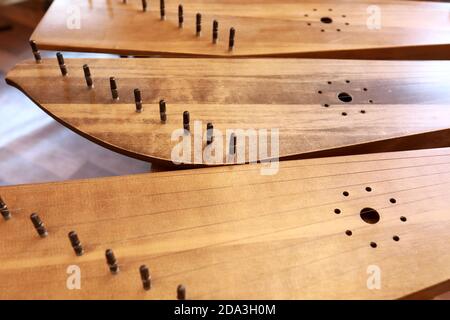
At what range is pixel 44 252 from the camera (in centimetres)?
77

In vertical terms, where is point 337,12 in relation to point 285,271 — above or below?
above

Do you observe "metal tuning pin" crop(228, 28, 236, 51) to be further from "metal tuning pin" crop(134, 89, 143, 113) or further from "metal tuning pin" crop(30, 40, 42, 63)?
"metal tuning pin" crop(30, 40, 42, 63)

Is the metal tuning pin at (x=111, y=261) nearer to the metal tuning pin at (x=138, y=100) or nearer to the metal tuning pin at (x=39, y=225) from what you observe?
the metal tuning pin at (x=39, y=225)

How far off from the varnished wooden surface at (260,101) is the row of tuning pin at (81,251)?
10.2 inches

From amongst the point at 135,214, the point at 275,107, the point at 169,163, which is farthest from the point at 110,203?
the point at 275,107

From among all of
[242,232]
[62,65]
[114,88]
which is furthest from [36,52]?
[242,232]

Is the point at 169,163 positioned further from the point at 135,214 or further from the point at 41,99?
the point at 41,99

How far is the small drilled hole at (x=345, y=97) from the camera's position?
3.63 ft

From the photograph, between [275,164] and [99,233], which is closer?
[99,233]

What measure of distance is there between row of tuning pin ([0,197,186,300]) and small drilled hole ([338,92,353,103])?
0.72 m

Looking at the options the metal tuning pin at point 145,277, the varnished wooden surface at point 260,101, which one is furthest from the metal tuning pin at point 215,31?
the metal tuning pin at point 145,277

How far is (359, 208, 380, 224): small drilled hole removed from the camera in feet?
2.80

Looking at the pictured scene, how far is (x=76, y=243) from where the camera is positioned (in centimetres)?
75
